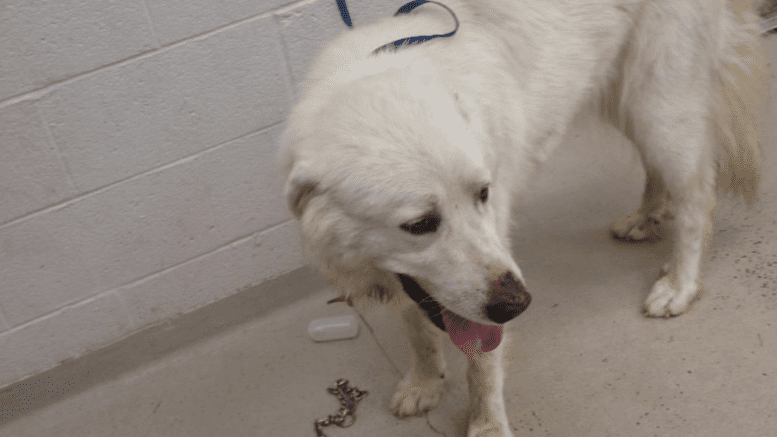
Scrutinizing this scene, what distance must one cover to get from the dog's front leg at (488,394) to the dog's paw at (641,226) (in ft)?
3.38

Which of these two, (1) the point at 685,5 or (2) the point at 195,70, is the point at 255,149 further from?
(1) the point at 685,5

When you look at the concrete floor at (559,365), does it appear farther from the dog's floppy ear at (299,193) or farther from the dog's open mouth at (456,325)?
the dog's floppy ear at (299,193)

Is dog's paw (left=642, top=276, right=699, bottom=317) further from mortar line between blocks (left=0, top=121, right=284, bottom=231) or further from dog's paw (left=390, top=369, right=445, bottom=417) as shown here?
mortar line between blocks (left=0, top=121, right=284, bottom=231)

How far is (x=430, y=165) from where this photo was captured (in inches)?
48.9

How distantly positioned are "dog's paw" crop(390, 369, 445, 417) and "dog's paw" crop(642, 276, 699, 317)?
868mm

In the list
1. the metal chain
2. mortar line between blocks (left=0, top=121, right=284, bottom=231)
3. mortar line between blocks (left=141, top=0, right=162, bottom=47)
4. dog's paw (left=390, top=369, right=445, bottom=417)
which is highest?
mortar line between blocks (left=141, top=0, right=162, bottom=47)

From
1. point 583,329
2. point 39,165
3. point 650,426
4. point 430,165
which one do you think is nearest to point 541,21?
point 430,165

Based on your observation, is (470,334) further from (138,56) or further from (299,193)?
(138,56)

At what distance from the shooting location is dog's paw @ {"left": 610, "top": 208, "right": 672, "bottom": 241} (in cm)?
246

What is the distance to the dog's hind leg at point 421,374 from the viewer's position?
6.23 feet

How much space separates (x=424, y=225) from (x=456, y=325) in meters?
0.36

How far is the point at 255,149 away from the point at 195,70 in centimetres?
38

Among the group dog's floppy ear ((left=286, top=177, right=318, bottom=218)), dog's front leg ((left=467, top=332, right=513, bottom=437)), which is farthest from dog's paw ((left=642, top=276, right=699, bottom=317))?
dog's floppy ear ((left=286, top=177, right=318, bottom=218))

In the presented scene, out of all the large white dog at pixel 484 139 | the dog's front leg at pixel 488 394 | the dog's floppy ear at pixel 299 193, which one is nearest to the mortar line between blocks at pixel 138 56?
the large white dog at pixel 484 139
